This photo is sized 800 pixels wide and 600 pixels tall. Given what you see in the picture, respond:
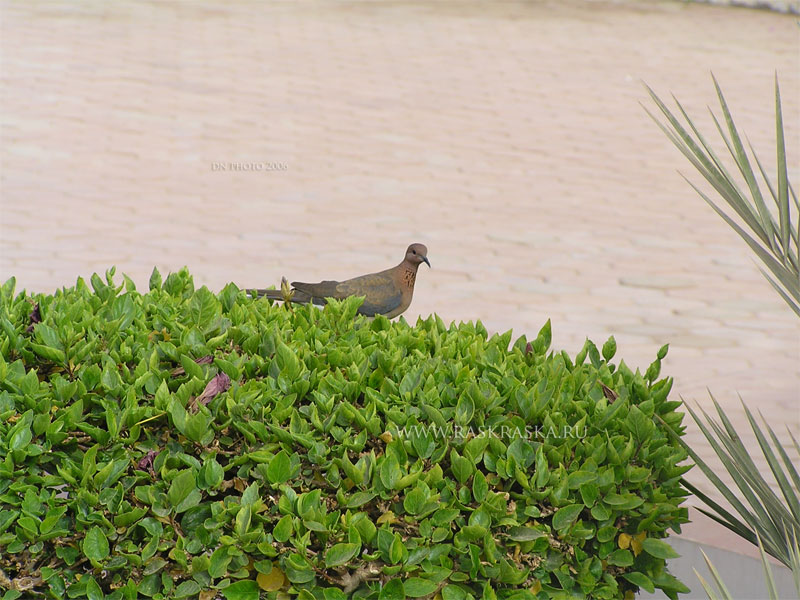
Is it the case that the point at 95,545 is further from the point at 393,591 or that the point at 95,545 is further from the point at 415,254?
the point at 415,254

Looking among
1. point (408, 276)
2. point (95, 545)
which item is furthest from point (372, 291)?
point (95, 545)

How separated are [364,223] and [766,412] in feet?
15.3

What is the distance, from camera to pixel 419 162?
12039 millimetres

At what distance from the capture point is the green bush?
257 cm

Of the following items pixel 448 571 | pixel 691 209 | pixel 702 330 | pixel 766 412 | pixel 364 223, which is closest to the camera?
pixel 448 571

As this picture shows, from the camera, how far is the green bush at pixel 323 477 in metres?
2.57

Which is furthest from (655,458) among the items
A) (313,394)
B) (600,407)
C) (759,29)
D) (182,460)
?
(759,29)

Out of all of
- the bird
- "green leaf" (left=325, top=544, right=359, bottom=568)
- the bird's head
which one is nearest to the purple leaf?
"green leaf" (left=325, top=544, right=359, bottom=568)

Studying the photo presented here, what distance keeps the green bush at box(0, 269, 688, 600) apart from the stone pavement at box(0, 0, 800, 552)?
1.30 metres

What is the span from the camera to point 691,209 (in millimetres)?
10805

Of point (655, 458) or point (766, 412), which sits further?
point (766, 412)

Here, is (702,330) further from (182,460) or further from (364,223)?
(182,460)

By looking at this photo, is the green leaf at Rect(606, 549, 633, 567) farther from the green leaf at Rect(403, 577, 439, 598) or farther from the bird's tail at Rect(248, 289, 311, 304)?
the bird's tail at Rect(248, 289, 311, 304)

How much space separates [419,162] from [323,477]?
9592 mm
